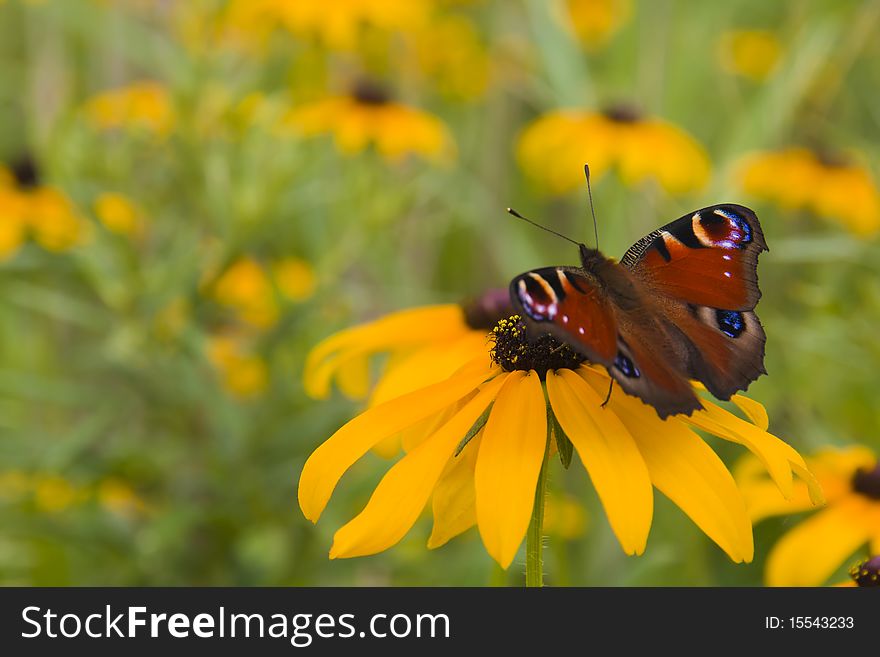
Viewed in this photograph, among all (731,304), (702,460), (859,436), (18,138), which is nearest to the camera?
(702,460)

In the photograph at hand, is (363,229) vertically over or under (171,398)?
over

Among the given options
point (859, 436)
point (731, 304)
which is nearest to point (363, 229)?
point (859, 436)

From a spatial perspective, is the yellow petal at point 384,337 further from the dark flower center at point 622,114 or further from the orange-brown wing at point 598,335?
the dark flower center at point 622,114

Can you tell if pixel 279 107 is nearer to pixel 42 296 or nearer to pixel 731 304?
pixel 42 296

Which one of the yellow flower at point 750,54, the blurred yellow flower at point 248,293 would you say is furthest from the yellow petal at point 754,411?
the yellow flower at point 750,54

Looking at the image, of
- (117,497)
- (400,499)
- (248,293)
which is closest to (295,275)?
(248,293)

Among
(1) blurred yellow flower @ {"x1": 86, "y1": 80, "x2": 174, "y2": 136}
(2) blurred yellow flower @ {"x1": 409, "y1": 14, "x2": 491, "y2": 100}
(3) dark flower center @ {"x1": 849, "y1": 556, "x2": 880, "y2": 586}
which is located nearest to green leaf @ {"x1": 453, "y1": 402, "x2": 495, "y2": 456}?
(3) dark flower center @ {"x1": 849, "y1": 556, "x2": 880, "y2": 586}
